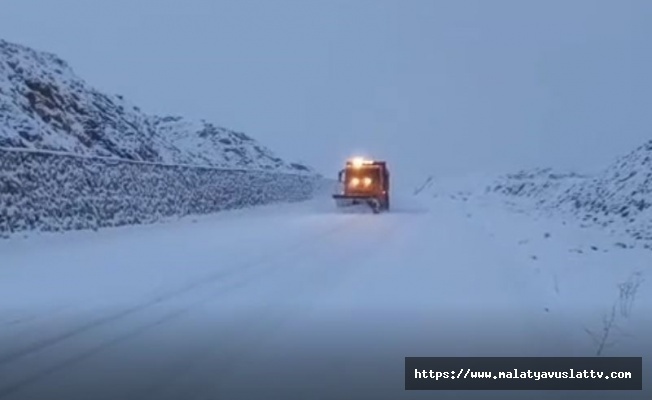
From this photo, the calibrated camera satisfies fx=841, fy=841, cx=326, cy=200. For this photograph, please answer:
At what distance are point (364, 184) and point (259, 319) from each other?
99.6 ft

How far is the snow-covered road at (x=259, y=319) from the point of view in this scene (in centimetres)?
562

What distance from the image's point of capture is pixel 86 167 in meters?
19.8

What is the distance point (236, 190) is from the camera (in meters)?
34.8

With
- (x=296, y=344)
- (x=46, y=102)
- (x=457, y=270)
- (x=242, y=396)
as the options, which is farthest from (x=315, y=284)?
(x=46, y=102)

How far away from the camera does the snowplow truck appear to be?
37.6 metres

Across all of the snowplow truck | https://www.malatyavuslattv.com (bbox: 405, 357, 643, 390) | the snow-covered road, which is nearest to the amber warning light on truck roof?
the snowplow truck

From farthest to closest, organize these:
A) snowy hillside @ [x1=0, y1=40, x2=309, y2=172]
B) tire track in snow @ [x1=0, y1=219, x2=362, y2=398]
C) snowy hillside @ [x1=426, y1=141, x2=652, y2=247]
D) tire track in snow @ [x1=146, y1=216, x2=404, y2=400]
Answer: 1. snowy hillside @ [x1=0, y1=40, x2=309, y2=172]
2. snowy hillside @ [x1=426, y1=141, x2=652, y2=247]
3. tire track in snow @ [x1=0, y1=219, x2=362, y2=398]
4. tire track in snow @ [x1=146, y1=216, x2=404, y2=400]

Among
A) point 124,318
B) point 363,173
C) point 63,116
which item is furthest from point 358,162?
point 124,318

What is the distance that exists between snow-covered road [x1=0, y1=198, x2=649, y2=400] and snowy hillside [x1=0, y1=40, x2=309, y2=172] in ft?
40.0

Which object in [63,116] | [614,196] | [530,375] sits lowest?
[530,375]

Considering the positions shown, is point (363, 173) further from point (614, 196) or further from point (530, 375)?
→ point (530, 375)

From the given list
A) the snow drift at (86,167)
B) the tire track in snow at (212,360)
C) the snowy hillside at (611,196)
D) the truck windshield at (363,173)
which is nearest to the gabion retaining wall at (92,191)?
the snow drift at (86,167)

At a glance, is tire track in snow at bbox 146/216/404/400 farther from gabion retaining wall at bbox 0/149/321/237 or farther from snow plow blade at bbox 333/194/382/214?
snow plow blade at bbox 333/194/382/214

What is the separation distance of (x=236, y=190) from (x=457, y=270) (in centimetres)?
2371
